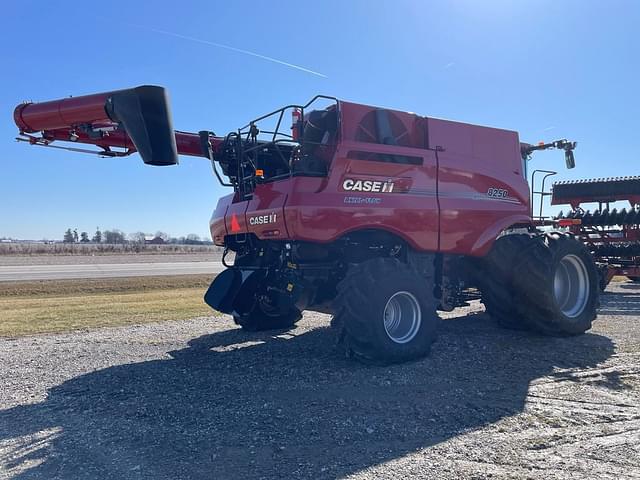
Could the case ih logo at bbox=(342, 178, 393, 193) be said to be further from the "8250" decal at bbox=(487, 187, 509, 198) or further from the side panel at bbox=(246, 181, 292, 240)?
the "8250" decal at bbox=(487, 187, 509, 198)

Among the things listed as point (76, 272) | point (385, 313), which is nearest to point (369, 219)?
point (385, 313)

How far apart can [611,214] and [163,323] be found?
473 inches

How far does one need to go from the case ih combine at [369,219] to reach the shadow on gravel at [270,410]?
27.7 inches

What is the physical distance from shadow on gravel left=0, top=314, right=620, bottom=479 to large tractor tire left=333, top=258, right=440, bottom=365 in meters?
0.21

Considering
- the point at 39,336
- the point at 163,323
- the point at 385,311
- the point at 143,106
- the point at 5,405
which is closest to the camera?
the point at 5,405

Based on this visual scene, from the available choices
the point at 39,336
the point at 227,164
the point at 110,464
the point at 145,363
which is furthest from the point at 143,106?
the point at 39,336

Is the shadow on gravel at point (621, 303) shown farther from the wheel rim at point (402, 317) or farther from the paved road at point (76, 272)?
the paved road at point (76, 272)

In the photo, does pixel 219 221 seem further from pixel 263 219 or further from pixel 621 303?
pixel 621 303

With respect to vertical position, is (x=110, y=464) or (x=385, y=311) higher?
(x=385, y=311)

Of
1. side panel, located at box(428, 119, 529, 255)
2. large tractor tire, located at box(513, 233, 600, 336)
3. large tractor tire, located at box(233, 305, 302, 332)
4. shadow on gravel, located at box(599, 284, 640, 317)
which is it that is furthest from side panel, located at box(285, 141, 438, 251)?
shadow on gravel, located at box(599, 284, 640, 317)

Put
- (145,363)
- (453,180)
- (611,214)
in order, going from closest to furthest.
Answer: (145,363), (453,180), (611,214)

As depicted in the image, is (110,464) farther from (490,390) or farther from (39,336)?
(39,336)

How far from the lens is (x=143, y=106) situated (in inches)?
231

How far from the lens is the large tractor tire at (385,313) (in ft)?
20.0
